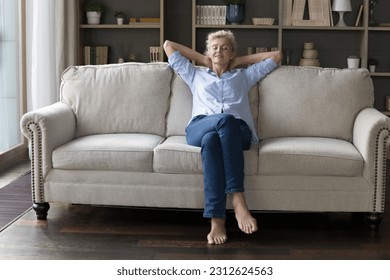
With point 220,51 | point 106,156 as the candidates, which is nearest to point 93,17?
point 220,51

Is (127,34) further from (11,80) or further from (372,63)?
(372,63)

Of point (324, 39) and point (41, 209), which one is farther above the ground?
point (324, 39)

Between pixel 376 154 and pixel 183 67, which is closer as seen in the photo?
pixel 376 154

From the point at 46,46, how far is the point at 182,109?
6.59 feet

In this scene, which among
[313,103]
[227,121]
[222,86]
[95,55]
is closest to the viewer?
[227,121]

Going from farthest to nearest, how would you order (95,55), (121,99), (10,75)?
(95,55) < (10,75) < (121,99)

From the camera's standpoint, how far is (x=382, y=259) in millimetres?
3449

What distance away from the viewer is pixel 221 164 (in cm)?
375

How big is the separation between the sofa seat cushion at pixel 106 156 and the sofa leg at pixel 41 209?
0.83 ft

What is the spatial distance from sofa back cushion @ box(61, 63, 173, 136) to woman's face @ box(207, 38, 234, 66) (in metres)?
0.39

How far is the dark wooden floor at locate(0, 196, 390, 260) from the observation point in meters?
3.51

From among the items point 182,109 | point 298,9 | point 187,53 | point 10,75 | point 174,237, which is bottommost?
point 174,237

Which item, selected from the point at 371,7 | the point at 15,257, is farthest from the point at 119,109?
the point at 371,7

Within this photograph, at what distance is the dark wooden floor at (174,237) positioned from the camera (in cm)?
351
